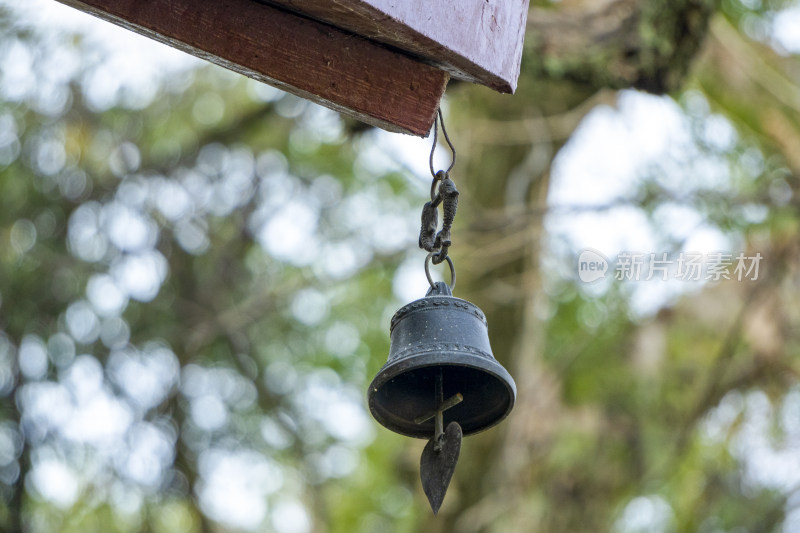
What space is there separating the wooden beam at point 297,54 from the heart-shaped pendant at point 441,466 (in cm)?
63

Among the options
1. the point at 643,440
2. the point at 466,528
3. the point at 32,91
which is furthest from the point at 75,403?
the point at 643,440

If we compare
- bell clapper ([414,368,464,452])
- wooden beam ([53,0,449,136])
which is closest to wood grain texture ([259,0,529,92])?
wooden beam ([53,0,449,136])

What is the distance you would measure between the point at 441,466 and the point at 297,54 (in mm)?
874

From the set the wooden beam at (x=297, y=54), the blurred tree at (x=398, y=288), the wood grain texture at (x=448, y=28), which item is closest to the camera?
the wood grain texture at (x=448, y=28)

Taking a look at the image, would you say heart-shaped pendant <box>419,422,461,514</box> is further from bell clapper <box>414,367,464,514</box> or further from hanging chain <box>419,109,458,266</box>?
hanging chain <box>419,109,458,266</box>

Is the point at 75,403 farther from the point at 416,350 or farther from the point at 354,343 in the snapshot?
the point at 416,350

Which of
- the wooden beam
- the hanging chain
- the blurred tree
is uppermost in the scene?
the wooden beam

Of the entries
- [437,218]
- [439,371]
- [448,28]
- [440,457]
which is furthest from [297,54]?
[440,457]

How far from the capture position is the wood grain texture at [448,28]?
1.74m

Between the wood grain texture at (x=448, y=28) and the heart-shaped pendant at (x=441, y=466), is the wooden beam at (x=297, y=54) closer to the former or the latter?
the wood grain texture at (x=448, y=28)

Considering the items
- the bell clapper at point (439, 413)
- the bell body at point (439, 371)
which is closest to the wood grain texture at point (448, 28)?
the bell body at point (439, 371)

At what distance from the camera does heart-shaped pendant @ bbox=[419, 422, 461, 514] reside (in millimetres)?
1904

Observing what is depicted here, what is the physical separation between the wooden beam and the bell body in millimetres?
392

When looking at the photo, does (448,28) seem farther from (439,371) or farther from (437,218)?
(439,371)
